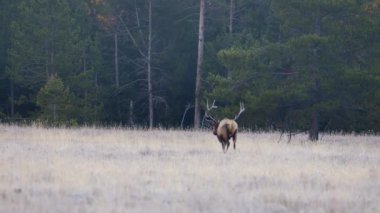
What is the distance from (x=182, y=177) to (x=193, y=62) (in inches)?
916

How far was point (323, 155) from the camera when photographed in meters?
17.0

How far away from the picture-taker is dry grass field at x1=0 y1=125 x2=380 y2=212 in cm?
984

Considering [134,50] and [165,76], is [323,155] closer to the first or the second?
Result: [165,76]

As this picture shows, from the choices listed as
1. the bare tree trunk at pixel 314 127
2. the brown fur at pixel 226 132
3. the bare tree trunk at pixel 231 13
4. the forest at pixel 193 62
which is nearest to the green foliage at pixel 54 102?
the forest at pixel 193 62

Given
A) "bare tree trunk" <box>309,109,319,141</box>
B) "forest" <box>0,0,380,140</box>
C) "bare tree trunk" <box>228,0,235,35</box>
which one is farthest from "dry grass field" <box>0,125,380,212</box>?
"bare tree trunk" <box>228,0,235,35</box>

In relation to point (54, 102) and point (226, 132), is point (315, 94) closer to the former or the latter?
point (226, 132)

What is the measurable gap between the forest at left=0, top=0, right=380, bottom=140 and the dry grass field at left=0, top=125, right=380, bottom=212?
3.48m

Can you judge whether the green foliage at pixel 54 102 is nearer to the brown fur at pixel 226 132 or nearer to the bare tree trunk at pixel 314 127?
the bare tree trunk at pixel 314 127

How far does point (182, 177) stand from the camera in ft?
40.3

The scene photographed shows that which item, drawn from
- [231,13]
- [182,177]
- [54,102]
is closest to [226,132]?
[182,177]

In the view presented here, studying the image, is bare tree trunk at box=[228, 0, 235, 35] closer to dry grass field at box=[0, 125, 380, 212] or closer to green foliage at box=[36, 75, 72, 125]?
green foliage at box=[36, 75, 72, 125]

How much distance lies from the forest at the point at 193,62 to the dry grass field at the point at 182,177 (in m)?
3.48

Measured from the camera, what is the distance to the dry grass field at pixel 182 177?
984cm

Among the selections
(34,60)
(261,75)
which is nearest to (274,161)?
(261,75)
